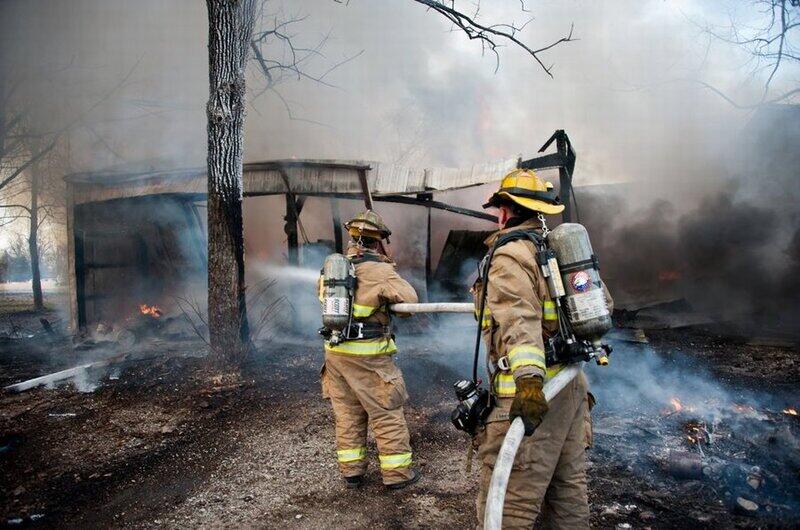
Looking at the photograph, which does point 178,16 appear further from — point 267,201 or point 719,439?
point 719,439

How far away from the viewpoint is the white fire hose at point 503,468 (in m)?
1.71

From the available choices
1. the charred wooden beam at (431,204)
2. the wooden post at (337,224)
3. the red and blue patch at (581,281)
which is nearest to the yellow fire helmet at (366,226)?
the red and blue patch at (581,281)

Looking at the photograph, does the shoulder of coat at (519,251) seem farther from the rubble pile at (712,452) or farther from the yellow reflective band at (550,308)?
the rubble pile at (712,452)

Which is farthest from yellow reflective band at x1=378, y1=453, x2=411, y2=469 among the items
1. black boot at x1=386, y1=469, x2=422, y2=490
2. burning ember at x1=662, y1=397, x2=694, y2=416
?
burning ember at x1=662, y1=397, x2=694, y2=416

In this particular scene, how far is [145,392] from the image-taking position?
5363 mm

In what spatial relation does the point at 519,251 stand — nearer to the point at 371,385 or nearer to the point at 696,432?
the point at 371,385

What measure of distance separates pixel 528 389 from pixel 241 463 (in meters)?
2.74

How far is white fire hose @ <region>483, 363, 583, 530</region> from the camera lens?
5.59ft

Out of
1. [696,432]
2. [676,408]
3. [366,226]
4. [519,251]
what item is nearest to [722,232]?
[676,408]

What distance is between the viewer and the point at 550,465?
84.6 inches

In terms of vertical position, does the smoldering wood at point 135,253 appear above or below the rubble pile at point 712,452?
above

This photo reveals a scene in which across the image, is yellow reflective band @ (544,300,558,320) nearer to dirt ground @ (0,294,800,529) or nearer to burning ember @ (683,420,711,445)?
dirt ground @ (0,294,800,529)

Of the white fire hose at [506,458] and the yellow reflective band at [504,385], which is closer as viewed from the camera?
the white fire hose at [506,458]

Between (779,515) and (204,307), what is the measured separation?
379 inches
